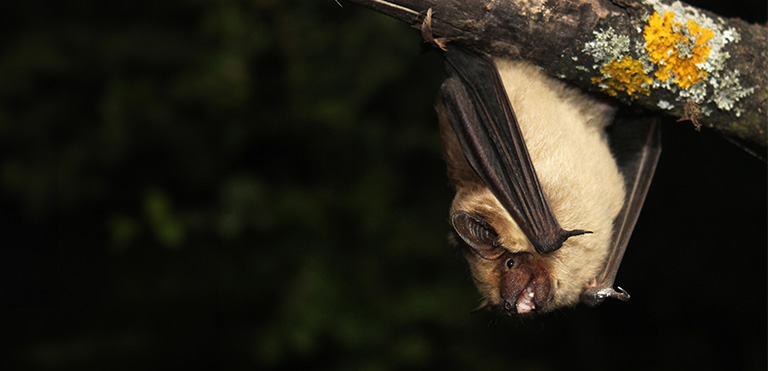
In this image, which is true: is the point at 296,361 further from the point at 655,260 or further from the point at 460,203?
Result: the point at 655,260

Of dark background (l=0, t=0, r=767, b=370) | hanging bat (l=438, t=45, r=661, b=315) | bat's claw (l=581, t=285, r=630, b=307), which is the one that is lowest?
dark background (l=0, t=0, r=767, b=370)

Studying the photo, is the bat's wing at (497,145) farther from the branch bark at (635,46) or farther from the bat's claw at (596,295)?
the bat's claw at (596,295)

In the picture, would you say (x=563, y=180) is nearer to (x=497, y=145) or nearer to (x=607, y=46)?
(x=497, y=145)

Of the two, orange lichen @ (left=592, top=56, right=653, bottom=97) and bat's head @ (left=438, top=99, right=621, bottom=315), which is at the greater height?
orange lichen @ (left=592, top=56, right=653, bottom=97)

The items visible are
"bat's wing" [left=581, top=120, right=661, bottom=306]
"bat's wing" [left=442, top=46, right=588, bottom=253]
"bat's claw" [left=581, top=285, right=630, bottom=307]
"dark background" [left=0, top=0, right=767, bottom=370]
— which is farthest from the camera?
"dark background" [left=0, top=0, right=767, bottom=370]

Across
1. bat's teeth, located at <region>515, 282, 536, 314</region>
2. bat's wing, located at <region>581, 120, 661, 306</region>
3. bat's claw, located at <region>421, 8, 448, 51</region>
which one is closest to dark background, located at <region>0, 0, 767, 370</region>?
bat's wing, located at <region>581, 120, 661, 306</region>

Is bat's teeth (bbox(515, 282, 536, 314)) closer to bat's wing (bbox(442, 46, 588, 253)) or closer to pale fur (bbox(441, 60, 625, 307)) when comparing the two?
pale fur (bbox(441, 60, 625, 307))

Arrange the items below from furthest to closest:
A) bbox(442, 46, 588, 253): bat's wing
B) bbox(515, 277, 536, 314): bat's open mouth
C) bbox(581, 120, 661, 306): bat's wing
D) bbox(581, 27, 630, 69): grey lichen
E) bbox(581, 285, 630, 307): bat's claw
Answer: bbox(581, 120, 661, 306): bat's wing → bbox(515, 277, 536, 314): bat's open mouth → bbox(581, 285, 630, 307): bat's claw → bbox(442, 46, 588, 253): bat's wing → bbox(581, 27, 630, 69): grey lichen

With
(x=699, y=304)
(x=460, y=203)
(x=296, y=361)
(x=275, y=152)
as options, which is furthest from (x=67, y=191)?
(x=699, y=304)
